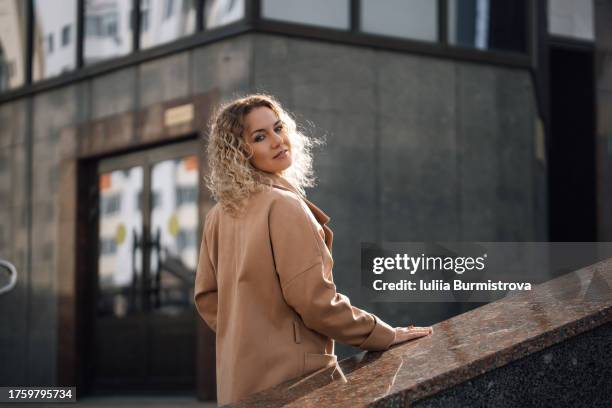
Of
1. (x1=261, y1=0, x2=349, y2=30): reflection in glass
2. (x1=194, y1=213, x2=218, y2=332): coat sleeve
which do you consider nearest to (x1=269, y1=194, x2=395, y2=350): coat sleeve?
(x1=194, y1=213, x2=218, y2=332): coat sleeve

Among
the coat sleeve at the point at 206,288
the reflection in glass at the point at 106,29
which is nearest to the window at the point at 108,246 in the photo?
the reflection in glass at the point at 106,29

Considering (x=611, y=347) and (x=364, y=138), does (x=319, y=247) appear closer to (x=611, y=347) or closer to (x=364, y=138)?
(x=611, y=347)

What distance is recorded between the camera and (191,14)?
10.9 metres

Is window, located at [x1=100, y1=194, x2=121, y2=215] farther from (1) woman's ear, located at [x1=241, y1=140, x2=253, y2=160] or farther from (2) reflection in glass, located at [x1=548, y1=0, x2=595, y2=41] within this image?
(1) woman's ear, located at [x1=241, y1=140, x2=253, y2=160]

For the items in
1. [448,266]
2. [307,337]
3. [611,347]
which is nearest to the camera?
[611,347]

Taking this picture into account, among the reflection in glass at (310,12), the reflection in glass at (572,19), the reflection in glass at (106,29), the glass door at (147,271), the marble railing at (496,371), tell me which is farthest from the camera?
the reflection in glass at (572,19)

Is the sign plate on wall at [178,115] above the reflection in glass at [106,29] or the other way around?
the other way around

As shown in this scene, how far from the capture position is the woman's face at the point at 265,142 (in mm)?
3107

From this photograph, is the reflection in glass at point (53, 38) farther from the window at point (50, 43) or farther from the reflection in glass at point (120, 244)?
the reflection in glass at point (120, 244)

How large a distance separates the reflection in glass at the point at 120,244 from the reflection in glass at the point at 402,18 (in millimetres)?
3214

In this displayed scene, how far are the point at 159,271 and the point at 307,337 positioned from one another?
8.27 m

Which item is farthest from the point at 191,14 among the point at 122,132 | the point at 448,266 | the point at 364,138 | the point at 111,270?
the point at 448,266

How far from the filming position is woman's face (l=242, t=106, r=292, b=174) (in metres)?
3.11

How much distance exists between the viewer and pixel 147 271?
1119cm
